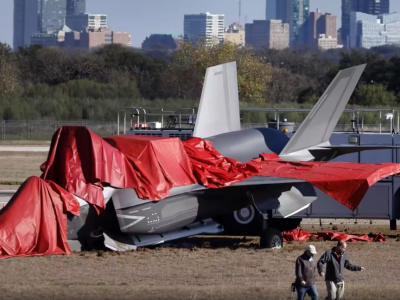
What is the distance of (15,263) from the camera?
700 inches

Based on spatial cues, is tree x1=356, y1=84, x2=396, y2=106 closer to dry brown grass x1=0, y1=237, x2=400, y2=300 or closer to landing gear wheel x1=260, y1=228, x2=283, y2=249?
landing gear wheel x1=260, y1=228, x2=283, y2=249

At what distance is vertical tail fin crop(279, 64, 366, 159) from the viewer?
22797 millimetres

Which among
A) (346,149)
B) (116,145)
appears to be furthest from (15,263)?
(346,149)

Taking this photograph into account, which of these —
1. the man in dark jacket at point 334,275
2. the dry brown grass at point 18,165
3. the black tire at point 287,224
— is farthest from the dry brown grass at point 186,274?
the dry brown grass at point 18,165

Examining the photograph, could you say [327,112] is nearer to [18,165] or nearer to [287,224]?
[287,224]

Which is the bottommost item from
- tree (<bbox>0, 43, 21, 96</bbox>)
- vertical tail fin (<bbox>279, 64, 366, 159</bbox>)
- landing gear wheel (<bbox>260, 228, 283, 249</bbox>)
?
landing gear wheel (<bbox>260, 228, 283, 249</bbox>)

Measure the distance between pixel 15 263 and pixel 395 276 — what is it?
7477 mm

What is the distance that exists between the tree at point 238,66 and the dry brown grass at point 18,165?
25.6 meters

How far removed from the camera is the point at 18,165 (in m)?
46.0

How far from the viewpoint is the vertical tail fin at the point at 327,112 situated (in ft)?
74.8

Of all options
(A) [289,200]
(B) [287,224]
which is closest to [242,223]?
(A) [289,200]

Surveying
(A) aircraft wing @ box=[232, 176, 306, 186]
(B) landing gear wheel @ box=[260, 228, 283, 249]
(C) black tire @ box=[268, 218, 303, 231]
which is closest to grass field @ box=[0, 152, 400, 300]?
(B) landing gear wheel @ box=[260, 228, 283, 249]

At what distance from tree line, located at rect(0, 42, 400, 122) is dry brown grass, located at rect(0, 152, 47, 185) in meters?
10.6

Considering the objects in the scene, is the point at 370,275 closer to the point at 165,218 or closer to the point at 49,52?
the point at 165,218
